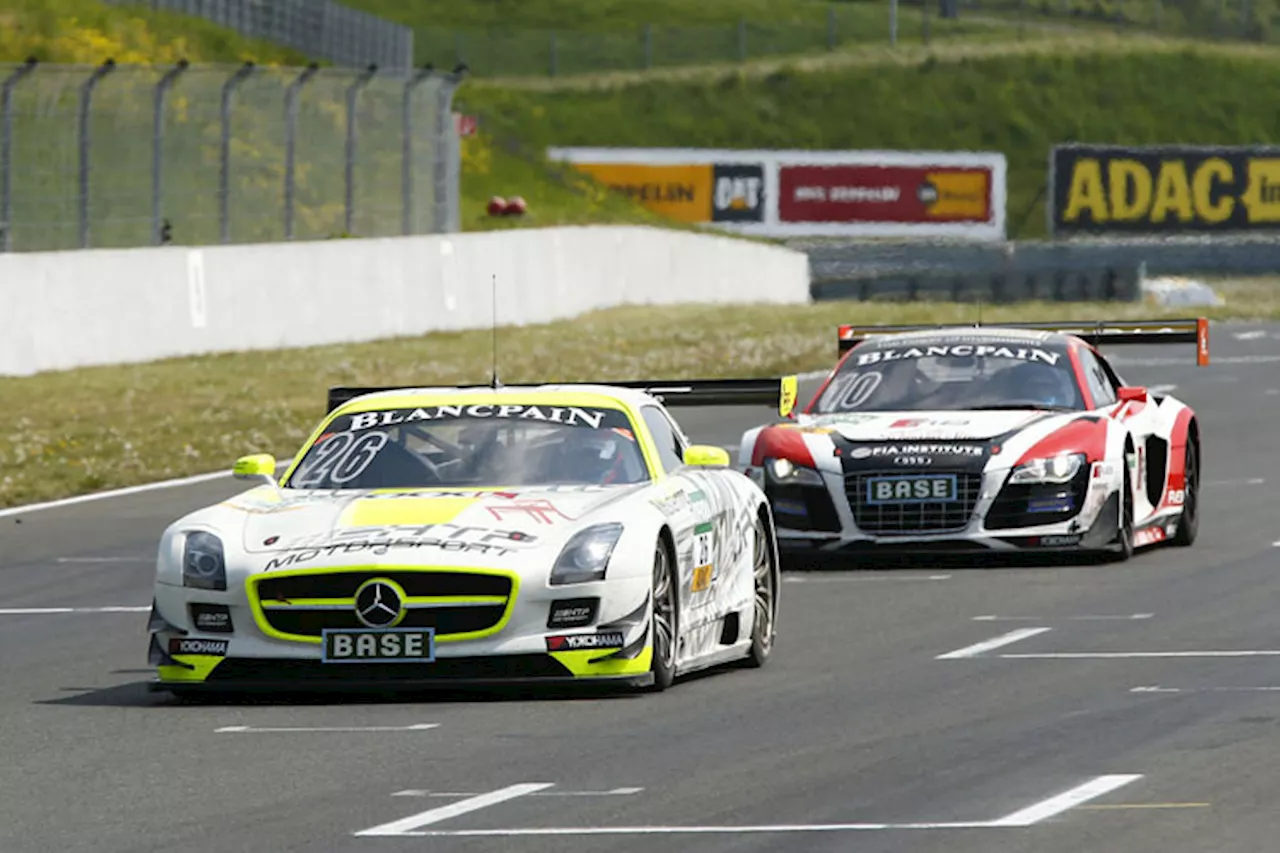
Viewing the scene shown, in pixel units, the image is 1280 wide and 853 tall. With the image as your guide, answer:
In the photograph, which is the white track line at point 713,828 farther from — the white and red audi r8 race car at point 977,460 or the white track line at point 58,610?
the white and red audi r8 race car at point 977,460

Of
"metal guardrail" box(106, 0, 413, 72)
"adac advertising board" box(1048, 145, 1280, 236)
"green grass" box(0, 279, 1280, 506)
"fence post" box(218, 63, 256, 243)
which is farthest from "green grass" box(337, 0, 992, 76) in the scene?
"fence post" box(218, 63, 256, 243)

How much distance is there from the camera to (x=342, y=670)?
11.0 metres

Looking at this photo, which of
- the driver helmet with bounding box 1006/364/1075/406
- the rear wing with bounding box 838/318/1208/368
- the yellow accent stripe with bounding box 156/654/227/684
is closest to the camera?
the yellow accent stripe with bounding box 156/654/227/684

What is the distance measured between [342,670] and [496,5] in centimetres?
9116

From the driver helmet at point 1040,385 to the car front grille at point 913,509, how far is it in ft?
3.77

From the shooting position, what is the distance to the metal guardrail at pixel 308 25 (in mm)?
54031

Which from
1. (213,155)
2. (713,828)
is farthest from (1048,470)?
(213,155)

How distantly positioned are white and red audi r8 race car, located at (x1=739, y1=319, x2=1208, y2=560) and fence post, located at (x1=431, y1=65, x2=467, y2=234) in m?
25.9

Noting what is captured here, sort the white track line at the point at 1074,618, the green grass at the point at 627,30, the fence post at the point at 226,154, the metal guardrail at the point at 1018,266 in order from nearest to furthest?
the white track line at the point at 1074,618 → the fence post at the point at 226,154 → the metal guardrail at the point at 1018,266 → the green grass at the point at 627,30

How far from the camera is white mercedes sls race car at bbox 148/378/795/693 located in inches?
431

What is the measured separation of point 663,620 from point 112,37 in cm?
3913

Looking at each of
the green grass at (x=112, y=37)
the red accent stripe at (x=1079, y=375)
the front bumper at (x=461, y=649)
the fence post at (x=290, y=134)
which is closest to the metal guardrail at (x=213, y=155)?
the fence post at (x=290, y=134)

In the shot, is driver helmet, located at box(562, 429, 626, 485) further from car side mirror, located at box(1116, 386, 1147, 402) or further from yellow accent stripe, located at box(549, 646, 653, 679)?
car side mirror, located at box(1116, 386, 1147, 402)

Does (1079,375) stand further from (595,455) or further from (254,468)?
(254,468)
